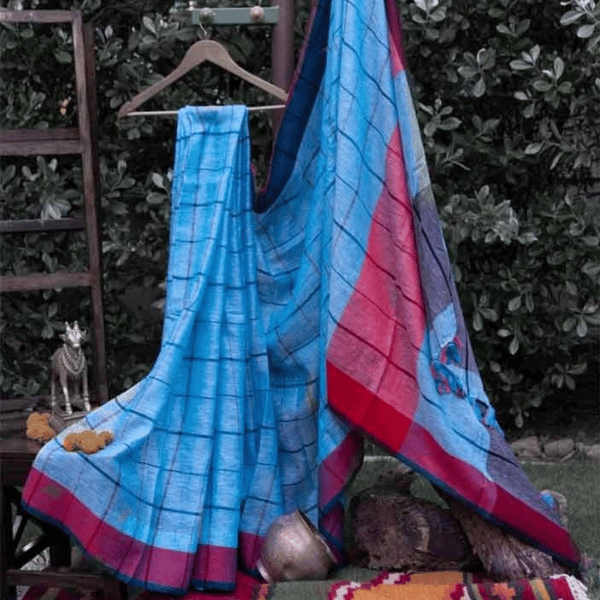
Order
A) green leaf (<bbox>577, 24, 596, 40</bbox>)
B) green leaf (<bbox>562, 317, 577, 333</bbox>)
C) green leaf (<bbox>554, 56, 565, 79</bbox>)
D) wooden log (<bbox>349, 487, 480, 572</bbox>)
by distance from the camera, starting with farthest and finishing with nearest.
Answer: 1. green leaf (<bbox>562, 317, 577, 333</bbox>)
2. green leaf (<bbox>554, 56, 565, 79</bbox>)
3. green leaf (<bbox>577, 24, 596, 40</bbox>)
4. wooden log (<bbox>349, 487, 480, 572</bbox>)

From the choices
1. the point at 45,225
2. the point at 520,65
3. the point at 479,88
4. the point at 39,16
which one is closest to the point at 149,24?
the point at 39,16

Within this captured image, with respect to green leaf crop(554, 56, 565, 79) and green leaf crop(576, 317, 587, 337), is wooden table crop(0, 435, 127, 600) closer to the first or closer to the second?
green leaf crop(576, 317, 587, 337)

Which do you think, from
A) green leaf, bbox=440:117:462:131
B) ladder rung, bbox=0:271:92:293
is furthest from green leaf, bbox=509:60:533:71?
ladder rung, bbox=0:271:92:293

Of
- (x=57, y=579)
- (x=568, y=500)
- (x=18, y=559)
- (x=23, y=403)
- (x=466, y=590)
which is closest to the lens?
(x=466, y=590)

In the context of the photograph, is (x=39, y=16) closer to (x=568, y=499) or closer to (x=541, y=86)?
(x=541, y=86)

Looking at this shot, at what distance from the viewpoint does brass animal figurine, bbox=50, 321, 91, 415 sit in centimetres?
313

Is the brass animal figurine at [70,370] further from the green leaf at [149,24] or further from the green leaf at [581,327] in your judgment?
the green leaf at [581,327]

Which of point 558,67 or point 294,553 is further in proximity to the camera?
point 558,67

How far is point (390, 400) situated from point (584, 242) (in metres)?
1.74

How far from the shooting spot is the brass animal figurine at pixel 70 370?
3.13 m

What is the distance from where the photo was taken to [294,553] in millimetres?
2742

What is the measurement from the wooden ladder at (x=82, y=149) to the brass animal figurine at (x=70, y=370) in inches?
2.9

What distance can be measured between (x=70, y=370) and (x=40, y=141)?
66 centimetres

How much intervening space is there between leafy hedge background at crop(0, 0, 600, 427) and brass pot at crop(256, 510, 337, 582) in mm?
1546
